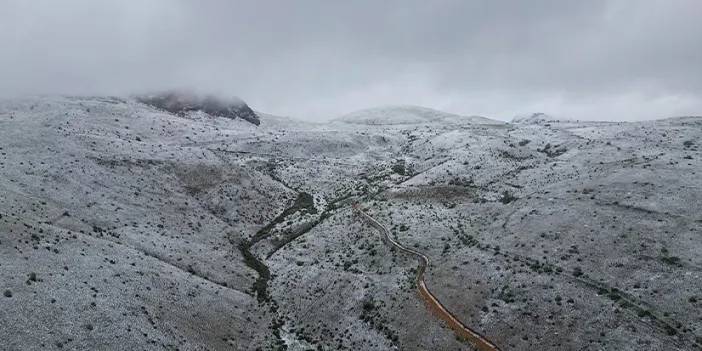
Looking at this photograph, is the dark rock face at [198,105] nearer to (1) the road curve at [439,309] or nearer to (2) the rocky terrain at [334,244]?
(2) the rocky terrain at [334,244]

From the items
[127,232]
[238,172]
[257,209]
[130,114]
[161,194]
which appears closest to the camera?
[127,232]

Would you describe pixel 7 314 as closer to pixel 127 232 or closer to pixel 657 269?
pixel 127 232

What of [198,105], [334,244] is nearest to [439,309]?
[334,244]

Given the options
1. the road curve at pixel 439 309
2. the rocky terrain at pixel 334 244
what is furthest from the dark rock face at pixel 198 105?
the road curve at pixel 439 309

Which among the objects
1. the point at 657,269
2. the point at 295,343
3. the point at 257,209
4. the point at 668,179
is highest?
the point at 668,179

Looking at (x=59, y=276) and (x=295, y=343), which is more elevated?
(x=59, y=276)

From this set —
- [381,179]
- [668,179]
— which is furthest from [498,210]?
[381,179]
